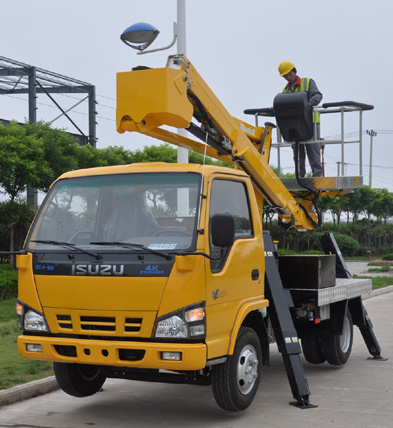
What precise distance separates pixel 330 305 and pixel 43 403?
148 inches

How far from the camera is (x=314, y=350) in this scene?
924 centimetres

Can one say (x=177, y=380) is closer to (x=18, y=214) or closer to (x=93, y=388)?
(x=93, y=388)

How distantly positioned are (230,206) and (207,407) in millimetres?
2036

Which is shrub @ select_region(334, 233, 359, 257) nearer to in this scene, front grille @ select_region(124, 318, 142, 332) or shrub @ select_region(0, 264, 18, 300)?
shrub @ select_region(0, 264, 18, 300)

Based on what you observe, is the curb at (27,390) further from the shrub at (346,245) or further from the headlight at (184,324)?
the shrub at (346,245)

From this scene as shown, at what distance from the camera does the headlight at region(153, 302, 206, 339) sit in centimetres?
589

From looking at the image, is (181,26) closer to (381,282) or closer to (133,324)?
(133,324)

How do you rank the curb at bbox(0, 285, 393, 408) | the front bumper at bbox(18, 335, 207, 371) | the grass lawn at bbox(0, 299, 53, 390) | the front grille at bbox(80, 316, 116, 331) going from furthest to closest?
the grass lawn at bbox(0, 299, 53, 390) < the curb at bbox(0, 285, 393, 408) < the front grille at bbox(80, 316, 116, 331) < the front bumper at bbox(18, 335, 207, 371)

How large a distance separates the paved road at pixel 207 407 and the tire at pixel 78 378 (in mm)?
165

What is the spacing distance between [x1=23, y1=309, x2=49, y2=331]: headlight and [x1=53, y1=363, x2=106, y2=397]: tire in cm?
64

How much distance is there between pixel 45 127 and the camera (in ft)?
68.1

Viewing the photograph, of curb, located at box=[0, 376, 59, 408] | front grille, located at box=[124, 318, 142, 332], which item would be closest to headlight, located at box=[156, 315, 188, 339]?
front grille, located at box=[124, 318, 142, 332]

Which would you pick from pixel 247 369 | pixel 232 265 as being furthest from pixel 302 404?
pixel 232 265

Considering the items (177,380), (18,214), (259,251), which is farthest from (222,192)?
(18,214)
